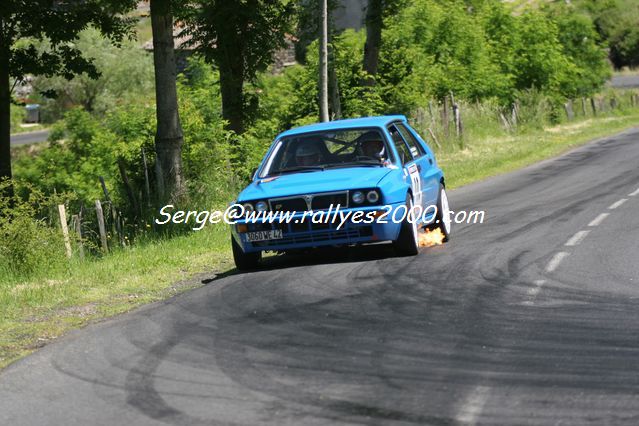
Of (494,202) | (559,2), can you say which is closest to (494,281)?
(494,202)

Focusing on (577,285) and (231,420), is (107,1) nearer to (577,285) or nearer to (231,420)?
(577,285)

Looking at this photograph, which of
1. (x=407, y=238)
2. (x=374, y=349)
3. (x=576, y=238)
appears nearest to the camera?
(x=374, y=349)

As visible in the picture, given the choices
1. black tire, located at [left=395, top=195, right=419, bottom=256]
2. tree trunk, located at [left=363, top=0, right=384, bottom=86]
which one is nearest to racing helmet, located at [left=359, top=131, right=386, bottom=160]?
black tire, located at [left=395, top=195, right=419, bottom=256]

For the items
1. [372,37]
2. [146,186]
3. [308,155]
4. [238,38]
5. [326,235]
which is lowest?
[326,235]

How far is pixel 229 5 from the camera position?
993 inches

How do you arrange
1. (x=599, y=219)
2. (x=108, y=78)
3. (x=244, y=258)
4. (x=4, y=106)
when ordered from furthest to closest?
(x=108, y=78) → (x=4, y=106) → (x=599, y=219) → (x=244, y=258)

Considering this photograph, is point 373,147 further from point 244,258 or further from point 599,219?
point 599,219

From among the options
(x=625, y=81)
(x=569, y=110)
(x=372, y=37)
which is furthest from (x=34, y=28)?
(x=625, y=81)

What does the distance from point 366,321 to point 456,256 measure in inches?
154

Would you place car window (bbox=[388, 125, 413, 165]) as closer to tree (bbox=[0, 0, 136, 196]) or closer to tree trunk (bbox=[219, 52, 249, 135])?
tree trunk (bbox=[219, 52, 249, 135])

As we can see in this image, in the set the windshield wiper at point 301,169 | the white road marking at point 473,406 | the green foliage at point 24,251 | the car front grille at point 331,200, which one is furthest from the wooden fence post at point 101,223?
the white road marking at point 473,406

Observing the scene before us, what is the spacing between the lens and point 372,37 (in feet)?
111

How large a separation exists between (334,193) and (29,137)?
63912 mm

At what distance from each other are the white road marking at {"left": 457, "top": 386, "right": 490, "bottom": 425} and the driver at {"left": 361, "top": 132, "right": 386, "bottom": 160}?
691 cm
